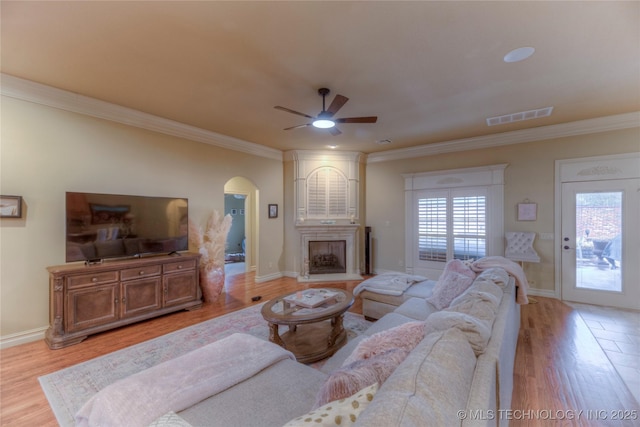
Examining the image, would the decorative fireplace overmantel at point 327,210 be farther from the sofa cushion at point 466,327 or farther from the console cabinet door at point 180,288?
the sofa cushion at point 466,327

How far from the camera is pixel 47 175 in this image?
313 centimetres

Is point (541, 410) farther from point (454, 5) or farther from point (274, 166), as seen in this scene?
point (274, 166)

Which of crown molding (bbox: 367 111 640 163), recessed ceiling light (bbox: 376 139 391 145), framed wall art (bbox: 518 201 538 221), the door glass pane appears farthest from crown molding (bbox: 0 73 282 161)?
the door glass pane

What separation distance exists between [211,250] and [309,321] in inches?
104

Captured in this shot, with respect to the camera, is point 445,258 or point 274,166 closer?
point 445,258

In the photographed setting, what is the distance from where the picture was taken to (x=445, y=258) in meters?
5.43

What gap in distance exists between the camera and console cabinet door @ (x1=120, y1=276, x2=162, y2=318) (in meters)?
3.33

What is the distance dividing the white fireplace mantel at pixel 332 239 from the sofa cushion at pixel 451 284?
2.98m

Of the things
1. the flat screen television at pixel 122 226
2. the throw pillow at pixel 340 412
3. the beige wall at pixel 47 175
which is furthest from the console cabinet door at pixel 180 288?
the throw pillow at pixel 340 412

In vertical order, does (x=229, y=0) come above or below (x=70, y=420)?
above

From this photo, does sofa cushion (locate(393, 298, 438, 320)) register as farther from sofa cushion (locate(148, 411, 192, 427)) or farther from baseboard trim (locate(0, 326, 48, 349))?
baseboard trim (locate(0, 326, 48, 349))

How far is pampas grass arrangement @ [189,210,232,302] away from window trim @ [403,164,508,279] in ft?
12.2

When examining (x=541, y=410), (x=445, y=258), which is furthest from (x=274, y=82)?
(x=445, y=258)

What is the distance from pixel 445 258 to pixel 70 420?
18.2 ft
